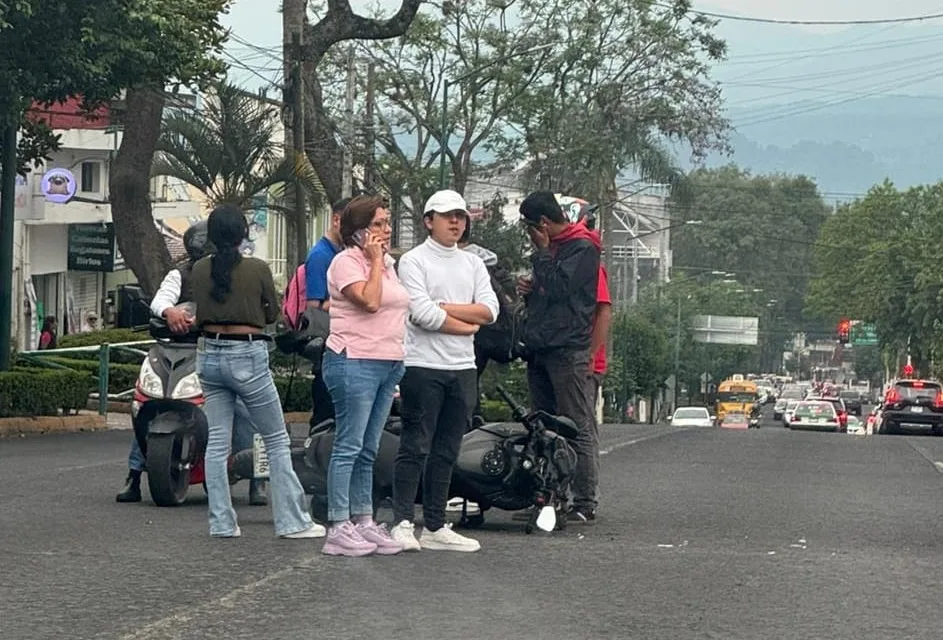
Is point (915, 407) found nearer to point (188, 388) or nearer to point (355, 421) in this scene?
point (188, 388)

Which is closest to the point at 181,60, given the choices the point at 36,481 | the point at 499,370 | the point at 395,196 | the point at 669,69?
the point at 36,481

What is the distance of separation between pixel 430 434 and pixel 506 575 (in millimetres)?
1021

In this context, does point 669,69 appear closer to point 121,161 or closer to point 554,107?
point 554,107

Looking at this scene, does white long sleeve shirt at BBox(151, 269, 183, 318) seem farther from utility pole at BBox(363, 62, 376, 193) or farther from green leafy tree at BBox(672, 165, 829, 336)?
green leafy tree at BBox(672, 165, 829, 336)

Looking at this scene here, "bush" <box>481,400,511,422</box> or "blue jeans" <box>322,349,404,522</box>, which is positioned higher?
"blue jeans" <box>322,349,404,522</box>

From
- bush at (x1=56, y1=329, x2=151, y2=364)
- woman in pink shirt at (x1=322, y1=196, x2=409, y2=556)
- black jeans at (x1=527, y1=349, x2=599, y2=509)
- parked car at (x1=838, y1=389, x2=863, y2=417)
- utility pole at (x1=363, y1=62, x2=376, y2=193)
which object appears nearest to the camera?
woman in pink shirt at (x1=322, y1=196, x2=409, y2=556)

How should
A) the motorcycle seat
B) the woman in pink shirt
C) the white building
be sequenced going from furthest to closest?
the white building → the motorcycle seat → the woman in pink shirt

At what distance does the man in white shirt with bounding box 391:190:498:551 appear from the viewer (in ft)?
30.8

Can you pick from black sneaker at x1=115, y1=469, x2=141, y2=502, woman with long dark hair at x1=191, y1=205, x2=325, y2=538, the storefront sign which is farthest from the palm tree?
woman with long dark hair at x1=191, y1=205, x2=325, y2=538

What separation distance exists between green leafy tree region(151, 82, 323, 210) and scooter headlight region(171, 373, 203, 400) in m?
18.2

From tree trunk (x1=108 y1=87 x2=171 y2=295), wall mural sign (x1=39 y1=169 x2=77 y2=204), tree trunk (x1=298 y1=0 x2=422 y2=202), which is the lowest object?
tree trunk (x1=108 y1=87 x2=171 y2=295)

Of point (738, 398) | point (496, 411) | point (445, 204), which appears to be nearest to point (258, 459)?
point (445, 204)

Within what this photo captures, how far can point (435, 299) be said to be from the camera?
9.46 meters

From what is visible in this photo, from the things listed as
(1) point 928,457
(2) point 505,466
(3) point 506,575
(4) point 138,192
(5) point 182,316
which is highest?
(4) point 138,192
